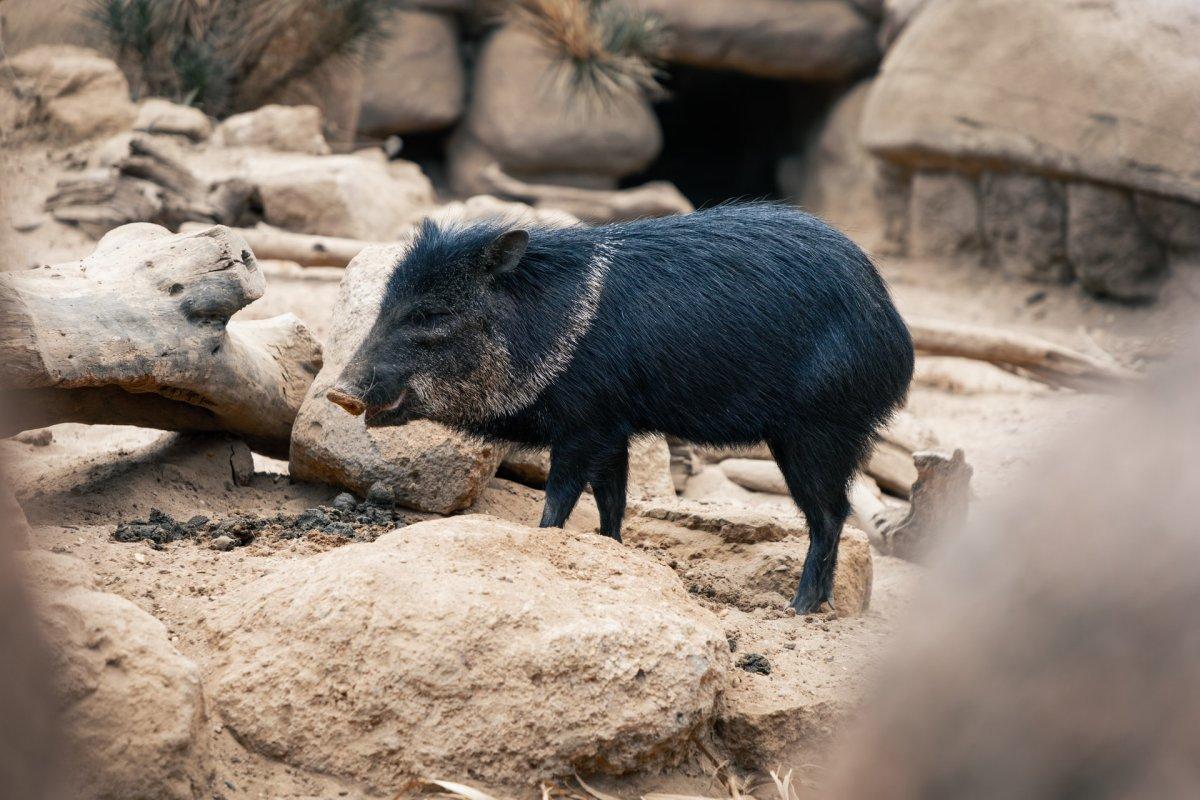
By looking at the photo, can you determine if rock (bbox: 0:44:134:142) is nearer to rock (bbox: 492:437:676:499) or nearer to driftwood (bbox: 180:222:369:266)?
driftwood (bbox: 180:222:369:266)

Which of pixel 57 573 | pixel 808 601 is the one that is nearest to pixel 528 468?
pixel 808 601

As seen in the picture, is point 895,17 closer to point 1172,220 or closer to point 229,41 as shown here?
point 1172,220

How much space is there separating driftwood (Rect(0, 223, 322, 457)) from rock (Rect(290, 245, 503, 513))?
207 millimetres

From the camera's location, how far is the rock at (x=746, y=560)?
14.7ft

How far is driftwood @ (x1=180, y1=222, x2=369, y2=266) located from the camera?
25.2ft

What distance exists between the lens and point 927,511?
18.2 ft

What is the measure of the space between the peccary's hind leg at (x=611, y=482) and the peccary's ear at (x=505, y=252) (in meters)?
0.72

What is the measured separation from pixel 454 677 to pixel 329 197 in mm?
6392

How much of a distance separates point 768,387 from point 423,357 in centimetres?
121

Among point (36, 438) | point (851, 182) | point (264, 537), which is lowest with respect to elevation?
point (851, 182)

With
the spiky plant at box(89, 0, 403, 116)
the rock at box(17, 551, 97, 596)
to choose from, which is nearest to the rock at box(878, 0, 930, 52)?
the spiky plant at box(89, 0, 403, 116)

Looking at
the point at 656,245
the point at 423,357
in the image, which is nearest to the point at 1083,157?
the point at 656,245

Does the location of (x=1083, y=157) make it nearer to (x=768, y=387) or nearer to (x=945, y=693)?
(x=768, y=387)

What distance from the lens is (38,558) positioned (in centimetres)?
298
